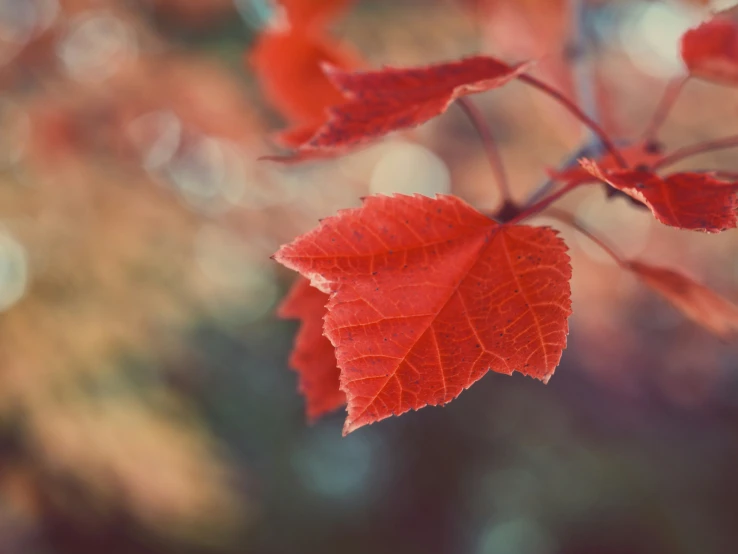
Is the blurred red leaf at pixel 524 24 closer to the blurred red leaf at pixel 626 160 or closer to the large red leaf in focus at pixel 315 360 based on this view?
the blurred red leaf at pixel 626 160

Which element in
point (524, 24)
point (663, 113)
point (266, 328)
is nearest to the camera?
point (663, 113)

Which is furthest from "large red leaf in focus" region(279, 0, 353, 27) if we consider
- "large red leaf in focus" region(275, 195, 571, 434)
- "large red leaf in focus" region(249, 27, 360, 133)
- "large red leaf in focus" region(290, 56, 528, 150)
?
"large red leaf in focus" region(275, 195, 571, 434)

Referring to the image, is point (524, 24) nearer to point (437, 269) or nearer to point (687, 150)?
point (687, 150)

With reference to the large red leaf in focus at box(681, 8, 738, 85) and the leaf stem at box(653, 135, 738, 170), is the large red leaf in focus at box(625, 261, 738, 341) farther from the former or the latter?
the large red leaf in focus at box(681, 8, 738, 85)

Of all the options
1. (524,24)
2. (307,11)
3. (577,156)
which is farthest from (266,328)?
(577,156)

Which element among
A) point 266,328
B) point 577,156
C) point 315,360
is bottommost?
point 266,328

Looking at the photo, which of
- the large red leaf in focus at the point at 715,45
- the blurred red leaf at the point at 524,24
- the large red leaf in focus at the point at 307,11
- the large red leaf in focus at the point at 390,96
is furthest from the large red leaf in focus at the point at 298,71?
the blurred red leaf at the point at 524,24

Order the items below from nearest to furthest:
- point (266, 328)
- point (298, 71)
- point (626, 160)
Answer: point (626, 160) → point (298, 71) → point (266, 328)
